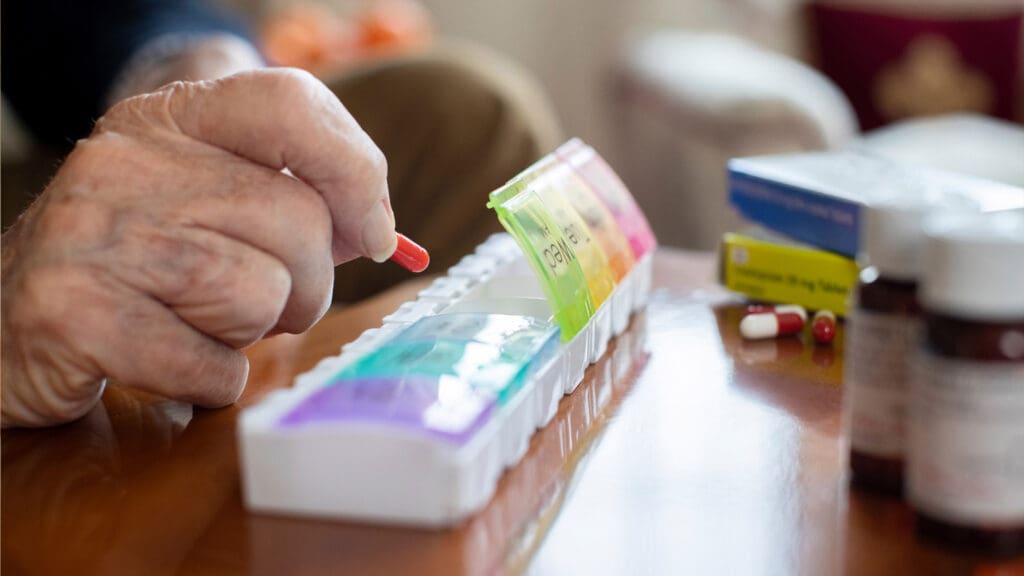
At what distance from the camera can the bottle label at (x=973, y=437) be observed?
0.47 meters

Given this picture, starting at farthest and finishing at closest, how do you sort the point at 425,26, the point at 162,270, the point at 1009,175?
the point at 425,26 → the point at 1009,175 → the point at 162,270

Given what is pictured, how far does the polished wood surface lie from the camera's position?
0.50 meters

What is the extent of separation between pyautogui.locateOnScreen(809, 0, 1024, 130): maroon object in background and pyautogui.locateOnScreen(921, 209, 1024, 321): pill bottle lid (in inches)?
80.6

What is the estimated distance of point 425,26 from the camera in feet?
8.74

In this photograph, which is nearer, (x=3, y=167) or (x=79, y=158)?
(x=79, y=158)

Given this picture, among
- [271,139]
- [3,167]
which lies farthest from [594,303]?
[3,167]

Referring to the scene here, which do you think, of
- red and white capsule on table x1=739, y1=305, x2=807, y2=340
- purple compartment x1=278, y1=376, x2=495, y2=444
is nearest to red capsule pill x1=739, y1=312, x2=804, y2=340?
red and white capsule on table x1=739, y1=305, x2=807, y2=340

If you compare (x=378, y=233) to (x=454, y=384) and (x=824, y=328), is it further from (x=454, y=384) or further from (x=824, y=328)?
(x=824, y=328)

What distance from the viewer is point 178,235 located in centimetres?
61

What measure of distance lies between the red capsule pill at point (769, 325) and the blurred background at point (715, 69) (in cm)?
106

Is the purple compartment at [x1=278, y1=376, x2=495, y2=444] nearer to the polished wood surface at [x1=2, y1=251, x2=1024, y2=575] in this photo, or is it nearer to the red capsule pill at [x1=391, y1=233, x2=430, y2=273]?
the polished wood surface at [x1=2, y1=251, x2=1024, y2=575]

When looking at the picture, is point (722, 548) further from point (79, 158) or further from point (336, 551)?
point (79, 158)

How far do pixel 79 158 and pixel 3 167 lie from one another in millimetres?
1300

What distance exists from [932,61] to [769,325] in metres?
1.75
